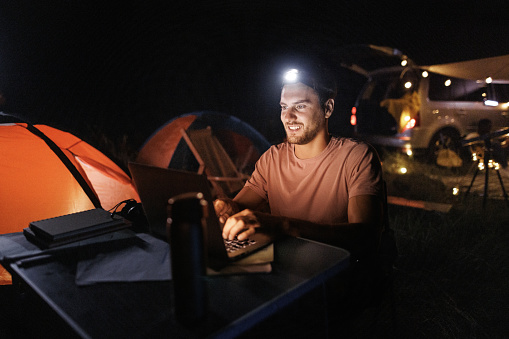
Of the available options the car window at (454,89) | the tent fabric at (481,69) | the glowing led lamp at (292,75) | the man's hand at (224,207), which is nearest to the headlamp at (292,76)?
the glowing led lamp at (292,75)

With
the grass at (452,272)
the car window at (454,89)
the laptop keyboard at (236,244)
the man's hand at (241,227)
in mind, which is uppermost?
the car window at (454,89)

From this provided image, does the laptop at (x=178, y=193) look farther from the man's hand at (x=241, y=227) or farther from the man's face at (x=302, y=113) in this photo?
the man's face at (x=302, y=113)

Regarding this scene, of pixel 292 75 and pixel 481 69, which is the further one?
pixel 481 69

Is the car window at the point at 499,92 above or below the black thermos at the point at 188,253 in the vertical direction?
above

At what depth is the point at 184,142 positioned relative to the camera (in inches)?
190

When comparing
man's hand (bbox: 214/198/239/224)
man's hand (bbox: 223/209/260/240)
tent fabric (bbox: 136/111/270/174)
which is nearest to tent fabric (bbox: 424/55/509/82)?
tent fabric (bbox: 136/111/270/174)

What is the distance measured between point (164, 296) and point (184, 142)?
3.95m

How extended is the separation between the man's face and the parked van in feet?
16.3

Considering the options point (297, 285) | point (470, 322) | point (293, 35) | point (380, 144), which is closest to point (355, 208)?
point (297, 285)

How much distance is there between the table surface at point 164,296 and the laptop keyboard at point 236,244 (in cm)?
13

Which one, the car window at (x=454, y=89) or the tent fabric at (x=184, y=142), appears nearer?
the tent fabric at (x=184, y=142)

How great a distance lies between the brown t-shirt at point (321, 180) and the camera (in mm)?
1833

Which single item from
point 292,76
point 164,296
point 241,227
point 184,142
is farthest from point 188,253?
point 184,142

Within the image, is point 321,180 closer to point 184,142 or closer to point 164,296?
point 164,296
